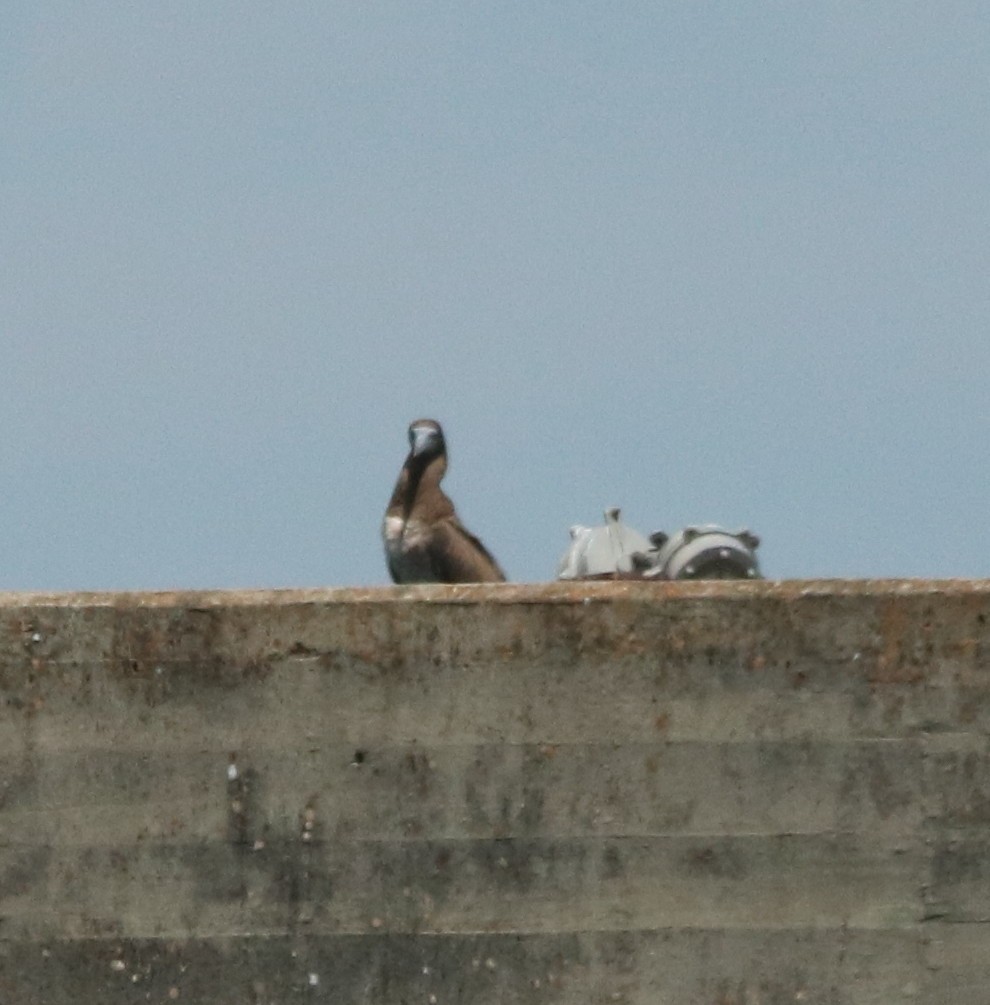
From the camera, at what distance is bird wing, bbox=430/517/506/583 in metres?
12.6

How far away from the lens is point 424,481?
508 inches

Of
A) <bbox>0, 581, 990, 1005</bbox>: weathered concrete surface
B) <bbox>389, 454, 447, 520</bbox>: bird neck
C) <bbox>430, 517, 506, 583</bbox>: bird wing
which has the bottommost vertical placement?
<bbox>0, 581, 990, 1005</bbox>: weathered concrete surface

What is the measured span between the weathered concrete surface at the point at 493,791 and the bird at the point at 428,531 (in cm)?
184

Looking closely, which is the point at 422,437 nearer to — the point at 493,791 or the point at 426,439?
the point at 426,439

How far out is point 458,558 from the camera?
12641 millimetres

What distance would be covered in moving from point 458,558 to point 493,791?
2.10 m

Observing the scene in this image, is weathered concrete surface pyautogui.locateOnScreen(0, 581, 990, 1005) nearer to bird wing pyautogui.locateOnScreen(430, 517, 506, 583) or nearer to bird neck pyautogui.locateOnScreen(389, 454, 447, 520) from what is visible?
bird wing pyautogui.locateOnScreen(430, 517, 506, 583)

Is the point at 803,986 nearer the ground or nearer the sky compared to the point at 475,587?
nearer the ground

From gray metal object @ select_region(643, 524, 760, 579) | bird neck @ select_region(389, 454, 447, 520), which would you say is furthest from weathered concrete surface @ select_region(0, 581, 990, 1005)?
bird neck @ select_region(389, 454, 447, 520)

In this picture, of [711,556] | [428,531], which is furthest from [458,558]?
[711,556]

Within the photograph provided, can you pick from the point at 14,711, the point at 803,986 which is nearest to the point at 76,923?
the point at 14,711

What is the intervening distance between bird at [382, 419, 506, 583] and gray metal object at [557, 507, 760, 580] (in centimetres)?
37

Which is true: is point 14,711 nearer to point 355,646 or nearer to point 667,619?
point 355,646

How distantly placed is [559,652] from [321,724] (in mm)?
736
